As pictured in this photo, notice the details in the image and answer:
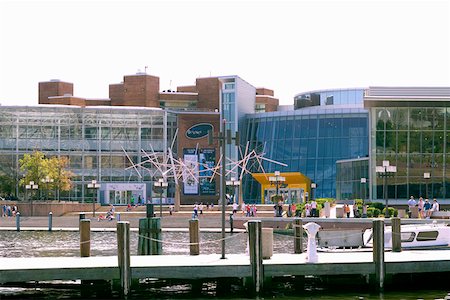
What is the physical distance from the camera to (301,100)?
131 m

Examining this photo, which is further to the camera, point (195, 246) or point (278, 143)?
point (278, 143)

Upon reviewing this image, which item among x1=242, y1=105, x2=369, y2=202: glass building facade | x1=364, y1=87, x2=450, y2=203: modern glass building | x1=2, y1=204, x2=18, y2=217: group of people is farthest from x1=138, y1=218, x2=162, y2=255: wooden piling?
x1=242, y1=105, x2=369, y2=202: glass building facade

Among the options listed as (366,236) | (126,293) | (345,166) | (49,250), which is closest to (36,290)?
(126,293)

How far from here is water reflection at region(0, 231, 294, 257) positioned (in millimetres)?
40250

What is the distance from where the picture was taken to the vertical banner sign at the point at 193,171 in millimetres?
106875

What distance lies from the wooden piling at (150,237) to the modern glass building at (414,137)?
126 ft

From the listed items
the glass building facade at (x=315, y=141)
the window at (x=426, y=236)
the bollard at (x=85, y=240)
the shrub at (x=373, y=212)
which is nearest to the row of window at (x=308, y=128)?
the glass building facade at (x=315, y=141)

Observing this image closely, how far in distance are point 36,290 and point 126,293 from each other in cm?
372

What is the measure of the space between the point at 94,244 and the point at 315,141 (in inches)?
2570

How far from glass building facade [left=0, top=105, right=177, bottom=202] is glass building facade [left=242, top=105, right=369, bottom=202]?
43.4ft

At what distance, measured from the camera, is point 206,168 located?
11112 cm

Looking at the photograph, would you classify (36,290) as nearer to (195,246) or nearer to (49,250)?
(195,246)

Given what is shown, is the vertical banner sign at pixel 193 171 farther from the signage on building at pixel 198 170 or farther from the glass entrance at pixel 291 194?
the glass entrance at pixel 291 194

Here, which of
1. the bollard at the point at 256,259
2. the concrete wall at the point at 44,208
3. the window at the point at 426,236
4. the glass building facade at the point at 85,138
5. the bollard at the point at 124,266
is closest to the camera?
the bollard at the point at 124,266
